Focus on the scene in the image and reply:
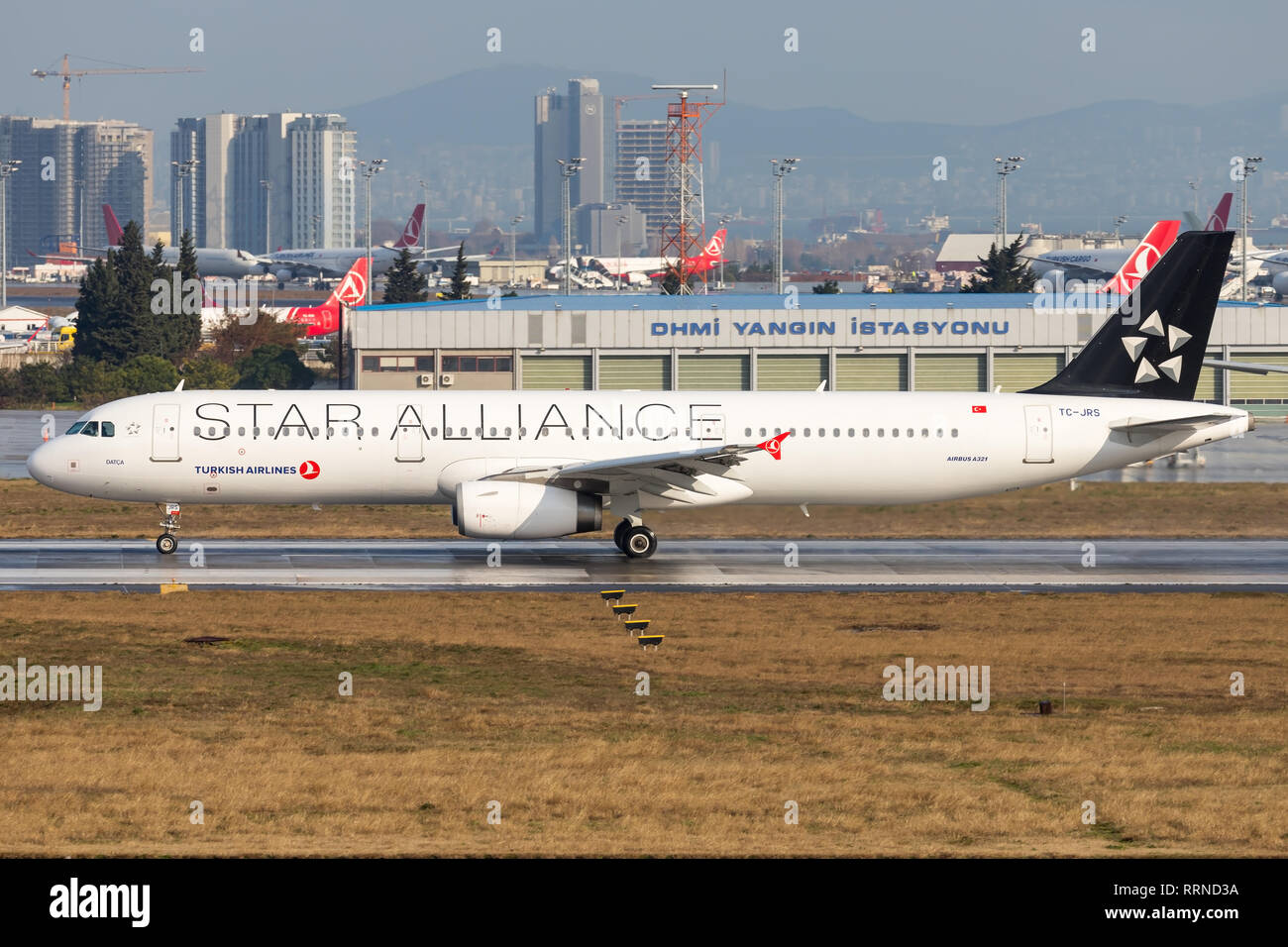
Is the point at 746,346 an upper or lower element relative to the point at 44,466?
upper

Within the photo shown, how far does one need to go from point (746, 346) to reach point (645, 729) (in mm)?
55508

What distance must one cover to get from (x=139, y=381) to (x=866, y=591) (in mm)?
73607

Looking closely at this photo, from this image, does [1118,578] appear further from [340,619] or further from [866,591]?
[340,619]

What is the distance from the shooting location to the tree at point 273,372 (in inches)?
4090

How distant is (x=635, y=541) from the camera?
4341 centimetres

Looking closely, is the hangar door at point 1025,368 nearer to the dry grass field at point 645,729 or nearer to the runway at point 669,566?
the runway at point 669,566

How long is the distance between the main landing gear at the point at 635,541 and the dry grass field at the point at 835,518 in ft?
9.60

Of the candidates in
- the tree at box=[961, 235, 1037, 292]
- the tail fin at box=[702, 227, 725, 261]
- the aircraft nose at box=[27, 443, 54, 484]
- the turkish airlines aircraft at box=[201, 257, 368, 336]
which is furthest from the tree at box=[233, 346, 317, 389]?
the tail fin at box=[702, 227, 725, 261]

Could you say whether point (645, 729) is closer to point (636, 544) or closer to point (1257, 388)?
point (636, 544)

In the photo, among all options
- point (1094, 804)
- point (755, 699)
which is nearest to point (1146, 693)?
point (755, 699)

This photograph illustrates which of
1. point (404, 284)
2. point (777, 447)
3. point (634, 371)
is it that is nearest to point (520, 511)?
point (777, 447)

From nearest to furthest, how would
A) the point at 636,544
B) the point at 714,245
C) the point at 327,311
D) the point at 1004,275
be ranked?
the point at 636,544 < the point at 1004,275 < the point at 327,311 < the point at 714,245

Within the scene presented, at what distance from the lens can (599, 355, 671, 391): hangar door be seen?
7800 centimetres
